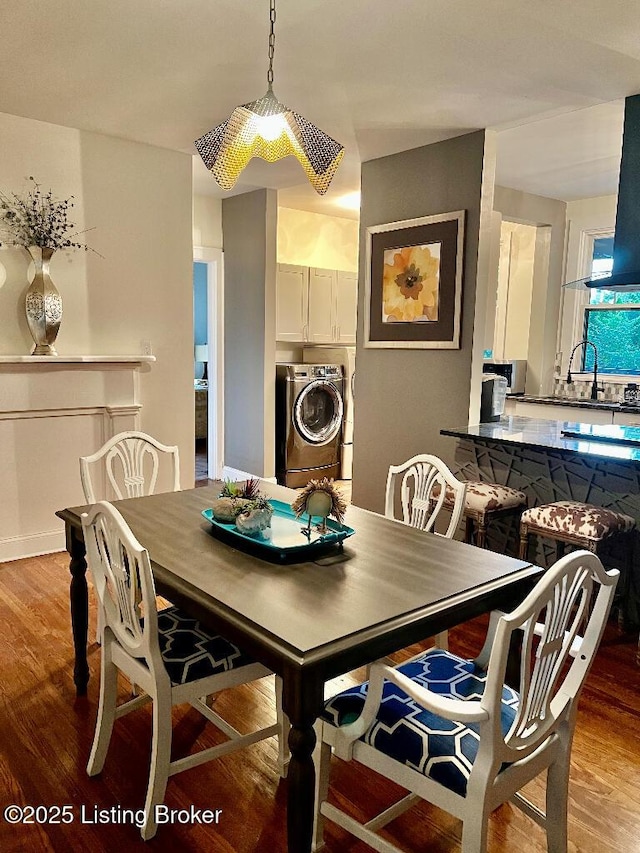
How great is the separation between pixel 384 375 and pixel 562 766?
118 inches

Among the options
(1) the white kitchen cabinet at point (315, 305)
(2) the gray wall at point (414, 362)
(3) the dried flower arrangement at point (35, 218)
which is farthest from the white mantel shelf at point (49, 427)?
(1) the white kitchen cabinet at point (315, 305)

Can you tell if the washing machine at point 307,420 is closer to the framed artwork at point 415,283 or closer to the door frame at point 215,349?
the door frame at point 215,349

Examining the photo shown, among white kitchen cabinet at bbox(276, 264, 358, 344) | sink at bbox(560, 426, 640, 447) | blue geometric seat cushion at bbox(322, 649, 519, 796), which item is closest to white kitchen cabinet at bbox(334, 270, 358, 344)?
white kitchen cabinet at bbox(276, 264, 358, 344)

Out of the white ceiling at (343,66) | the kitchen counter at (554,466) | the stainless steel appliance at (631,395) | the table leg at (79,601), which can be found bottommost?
the table leg at (79,601)

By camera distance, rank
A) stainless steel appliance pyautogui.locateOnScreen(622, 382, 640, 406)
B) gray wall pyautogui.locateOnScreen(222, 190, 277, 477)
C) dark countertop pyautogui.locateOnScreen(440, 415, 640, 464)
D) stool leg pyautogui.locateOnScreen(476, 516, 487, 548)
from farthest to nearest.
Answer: gray wall pyautogui.locateOnScreen(222, 190, 277, 477) → stainless steel appliance pyautogui.locateOnScreen(622, 382, 640, 406) → stool leg pyautogui.locateOnScreen(476, 516, 487, 548) → dark countertop pyautogui.locateOnScreen(440, 415, 640, 464)

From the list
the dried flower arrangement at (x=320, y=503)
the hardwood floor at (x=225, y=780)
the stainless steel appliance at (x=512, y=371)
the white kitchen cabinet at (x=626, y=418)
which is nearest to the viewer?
the hardwood floor at (x=225, y=780)

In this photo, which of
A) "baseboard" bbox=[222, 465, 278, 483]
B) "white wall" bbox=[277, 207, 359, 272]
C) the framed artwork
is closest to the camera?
the framed artwork

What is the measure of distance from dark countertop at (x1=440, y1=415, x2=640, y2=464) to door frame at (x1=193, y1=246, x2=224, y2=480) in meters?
2.85

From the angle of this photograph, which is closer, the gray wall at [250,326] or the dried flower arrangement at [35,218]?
the dried flower arrangement at [35,218]

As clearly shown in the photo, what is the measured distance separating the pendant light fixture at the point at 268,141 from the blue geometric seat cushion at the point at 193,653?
1507 millimetres

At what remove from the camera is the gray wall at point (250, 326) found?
529cm

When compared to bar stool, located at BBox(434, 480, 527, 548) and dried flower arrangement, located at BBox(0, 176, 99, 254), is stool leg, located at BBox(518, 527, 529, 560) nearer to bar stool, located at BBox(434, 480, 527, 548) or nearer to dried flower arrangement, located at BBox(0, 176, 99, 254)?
bar stool, located at BBox(434, 480, 527, 548)

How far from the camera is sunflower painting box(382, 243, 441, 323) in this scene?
12.7 feet

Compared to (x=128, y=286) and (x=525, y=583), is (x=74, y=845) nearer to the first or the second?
(x=525, y=583)
